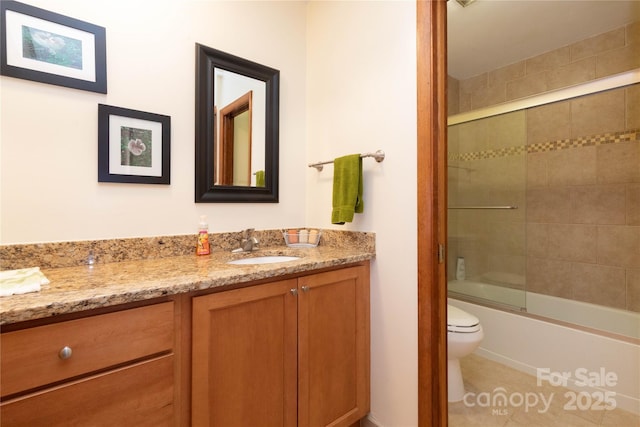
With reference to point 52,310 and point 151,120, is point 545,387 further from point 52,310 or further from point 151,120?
point 151,120

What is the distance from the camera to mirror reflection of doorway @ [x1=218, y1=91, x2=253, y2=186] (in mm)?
1544

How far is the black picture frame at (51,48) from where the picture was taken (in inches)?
40.8

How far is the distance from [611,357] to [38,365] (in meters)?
2.63

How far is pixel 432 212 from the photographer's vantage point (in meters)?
1.22

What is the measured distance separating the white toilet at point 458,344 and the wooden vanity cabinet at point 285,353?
561 mm

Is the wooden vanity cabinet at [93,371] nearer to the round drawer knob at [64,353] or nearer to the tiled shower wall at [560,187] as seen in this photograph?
the round drawer knob at [64,353]

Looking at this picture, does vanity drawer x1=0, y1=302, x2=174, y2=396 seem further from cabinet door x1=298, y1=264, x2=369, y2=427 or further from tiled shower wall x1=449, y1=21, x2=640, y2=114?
tiled shower wall x1=449, y1=21, x2=640, y2=114

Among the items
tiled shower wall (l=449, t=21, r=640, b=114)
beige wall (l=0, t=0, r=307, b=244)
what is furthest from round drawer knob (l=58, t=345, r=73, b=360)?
tiled shower wall (l=449, t=21, r=640, b=114)

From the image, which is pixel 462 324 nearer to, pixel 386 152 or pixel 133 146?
pixel 386 152

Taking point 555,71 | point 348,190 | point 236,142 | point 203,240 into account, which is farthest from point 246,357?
point 555,71

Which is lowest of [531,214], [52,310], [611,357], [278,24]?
[611,357]

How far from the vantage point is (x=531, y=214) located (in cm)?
243

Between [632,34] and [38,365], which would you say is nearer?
[38,365]

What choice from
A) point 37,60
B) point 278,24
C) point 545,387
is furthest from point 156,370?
point 545,387
